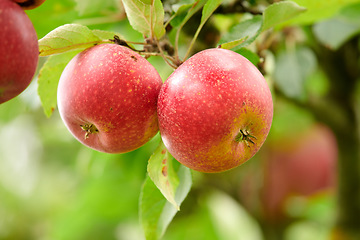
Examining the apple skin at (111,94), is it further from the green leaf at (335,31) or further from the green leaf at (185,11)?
the green leaf at (335,31)

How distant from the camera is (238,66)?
1.60 feet

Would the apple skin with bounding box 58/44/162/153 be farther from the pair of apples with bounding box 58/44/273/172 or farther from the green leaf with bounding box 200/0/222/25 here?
the green leaf with bounding box 200/0/222/25

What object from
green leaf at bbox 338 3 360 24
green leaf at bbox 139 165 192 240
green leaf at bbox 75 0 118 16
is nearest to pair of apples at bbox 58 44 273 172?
green leaf at bbox 139 165 192 240

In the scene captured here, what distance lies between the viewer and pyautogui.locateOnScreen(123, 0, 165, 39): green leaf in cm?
53

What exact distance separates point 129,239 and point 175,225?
1.97 ft

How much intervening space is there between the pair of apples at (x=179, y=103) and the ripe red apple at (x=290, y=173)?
1075mm

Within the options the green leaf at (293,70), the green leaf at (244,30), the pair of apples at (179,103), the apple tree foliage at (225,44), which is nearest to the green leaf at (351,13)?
the apple tree foliage at (225,44)

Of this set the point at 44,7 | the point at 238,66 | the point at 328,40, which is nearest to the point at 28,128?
the point at 44,7

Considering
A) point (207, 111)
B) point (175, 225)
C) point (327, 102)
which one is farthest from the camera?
point (175, 225)

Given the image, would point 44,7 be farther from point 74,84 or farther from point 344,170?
point 344,170

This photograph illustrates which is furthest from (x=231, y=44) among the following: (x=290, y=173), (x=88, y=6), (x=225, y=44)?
(x=290, y=173)

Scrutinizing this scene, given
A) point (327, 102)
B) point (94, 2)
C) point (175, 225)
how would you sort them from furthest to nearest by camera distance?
point (175, 225) < point (327, 102) < point (94, 2)

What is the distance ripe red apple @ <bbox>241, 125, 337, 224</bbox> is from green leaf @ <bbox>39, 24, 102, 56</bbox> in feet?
3.66

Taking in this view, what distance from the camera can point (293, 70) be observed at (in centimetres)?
102
